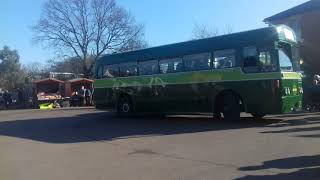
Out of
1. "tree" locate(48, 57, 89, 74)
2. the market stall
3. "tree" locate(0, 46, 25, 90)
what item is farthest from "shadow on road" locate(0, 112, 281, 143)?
"tree" locate(0, 46, 25, 90)

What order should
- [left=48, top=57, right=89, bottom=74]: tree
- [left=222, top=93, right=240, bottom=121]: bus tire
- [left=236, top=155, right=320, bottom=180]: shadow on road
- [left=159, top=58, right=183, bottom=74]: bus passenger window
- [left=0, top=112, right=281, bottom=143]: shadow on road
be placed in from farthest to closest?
[left=48, top=57, right=89, bottom=74]: tree → [left=159, top=58, right=183, bottom=74]: bus passenger window → [left=222, top=93, right=240, bottom=121]: bus tire → [left=0, top=112, right=281, bottom=143]: shadow on road → [left=236, top=155, right=320, bottom=180]: shadow on road

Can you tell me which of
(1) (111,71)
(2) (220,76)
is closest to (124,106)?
(1) (111,71)

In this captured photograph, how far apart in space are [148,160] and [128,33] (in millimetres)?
53441

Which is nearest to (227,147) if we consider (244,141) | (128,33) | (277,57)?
(244,141)

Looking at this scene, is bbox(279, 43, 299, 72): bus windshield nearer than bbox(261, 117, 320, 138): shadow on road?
No

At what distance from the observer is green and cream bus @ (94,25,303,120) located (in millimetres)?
17969

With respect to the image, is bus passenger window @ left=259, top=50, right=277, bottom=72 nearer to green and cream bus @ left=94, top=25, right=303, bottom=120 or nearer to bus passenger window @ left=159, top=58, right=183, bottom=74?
green and cream bus @ left=94, top=25, right=303, bottom=120

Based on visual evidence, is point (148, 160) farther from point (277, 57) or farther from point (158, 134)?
point (277, 57)

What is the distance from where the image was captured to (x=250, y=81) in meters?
18.3

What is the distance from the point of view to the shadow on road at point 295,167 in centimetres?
936

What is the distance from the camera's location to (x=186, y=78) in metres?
20.8

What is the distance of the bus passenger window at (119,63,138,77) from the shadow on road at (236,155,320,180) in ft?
44.2

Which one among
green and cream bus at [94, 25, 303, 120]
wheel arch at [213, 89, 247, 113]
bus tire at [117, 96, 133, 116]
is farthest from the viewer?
bus tire at [117, 96, 133, 116]

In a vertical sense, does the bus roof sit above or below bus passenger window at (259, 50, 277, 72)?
above
